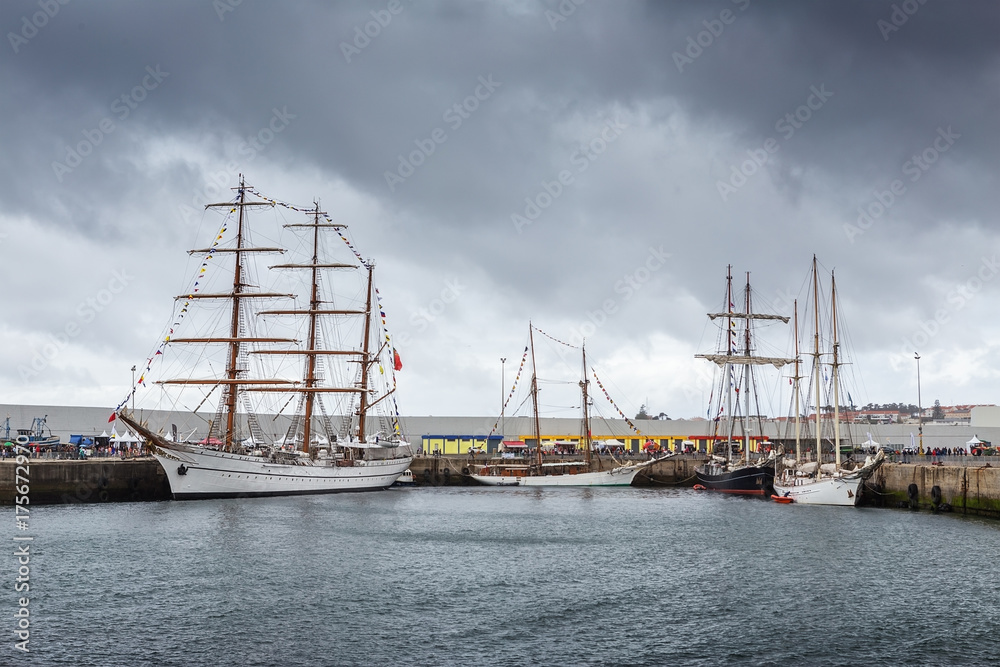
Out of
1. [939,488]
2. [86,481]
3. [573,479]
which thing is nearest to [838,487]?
[939,488]

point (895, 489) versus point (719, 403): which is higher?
point (719, 403)

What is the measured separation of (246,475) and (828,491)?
48.0m

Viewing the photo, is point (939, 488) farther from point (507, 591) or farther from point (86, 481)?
point (86, 481)

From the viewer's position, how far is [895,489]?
2724 inches

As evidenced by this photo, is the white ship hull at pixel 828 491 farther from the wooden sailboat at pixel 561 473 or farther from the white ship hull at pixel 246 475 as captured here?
the white ship hull at pixel 246 475

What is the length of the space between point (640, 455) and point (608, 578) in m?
77.0

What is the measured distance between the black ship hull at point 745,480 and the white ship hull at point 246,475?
114 feet

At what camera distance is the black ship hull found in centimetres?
8506

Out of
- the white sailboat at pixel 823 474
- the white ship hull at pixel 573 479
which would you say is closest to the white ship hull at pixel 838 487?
the white sailboat at pixel 823 474

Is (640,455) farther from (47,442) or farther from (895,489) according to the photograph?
(47,442)

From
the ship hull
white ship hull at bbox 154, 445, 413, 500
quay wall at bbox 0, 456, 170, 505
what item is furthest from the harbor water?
the ship hull

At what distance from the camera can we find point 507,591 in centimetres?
3378

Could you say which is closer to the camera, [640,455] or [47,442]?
[47,442]

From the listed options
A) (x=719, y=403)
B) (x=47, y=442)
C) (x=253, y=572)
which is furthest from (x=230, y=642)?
(x=719, y=403)
